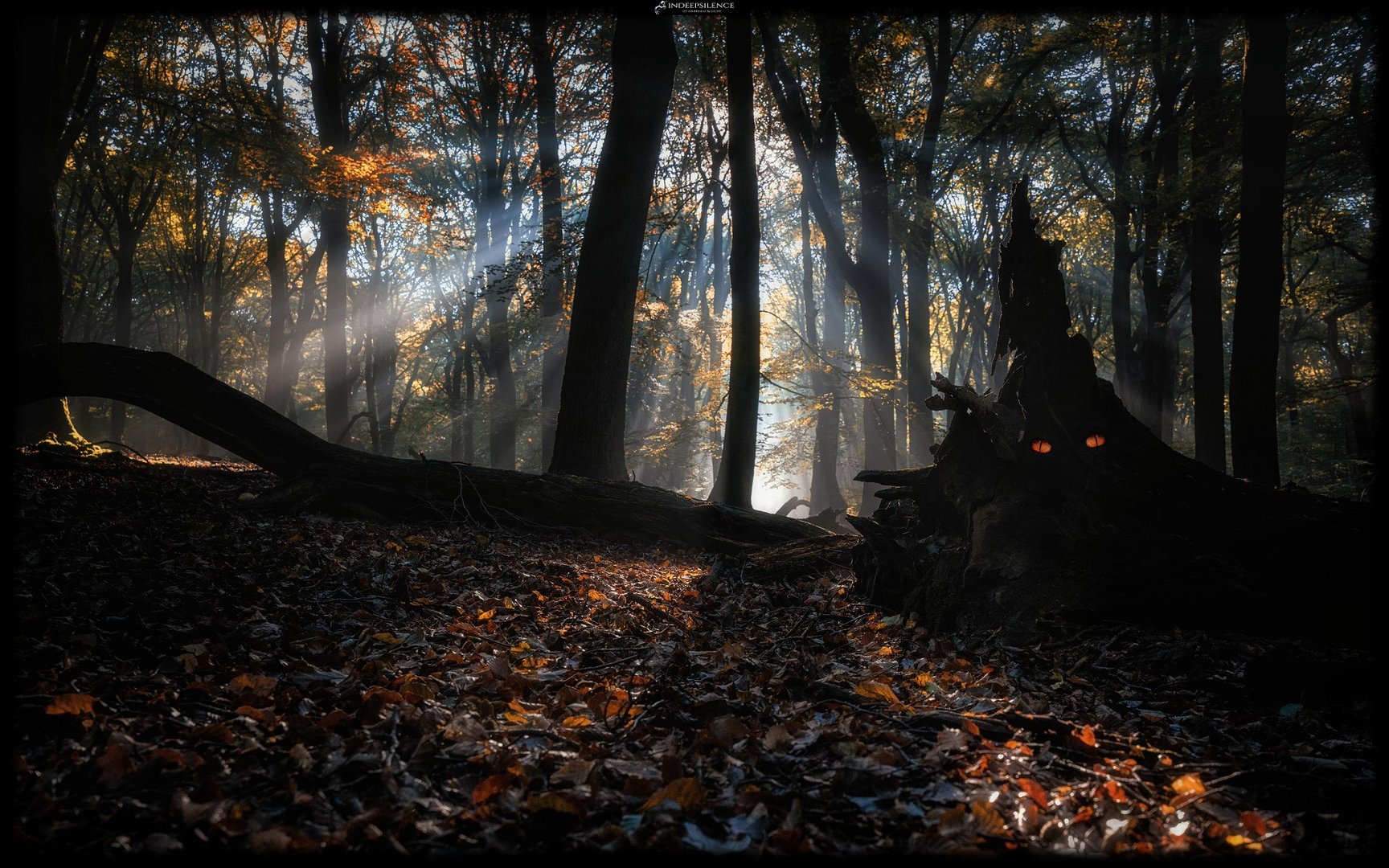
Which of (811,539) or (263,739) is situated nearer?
(263,739)

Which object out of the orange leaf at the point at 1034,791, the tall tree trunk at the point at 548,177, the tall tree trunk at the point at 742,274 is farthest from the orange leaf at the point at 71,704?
the tall tree trunk at the point at 548,177

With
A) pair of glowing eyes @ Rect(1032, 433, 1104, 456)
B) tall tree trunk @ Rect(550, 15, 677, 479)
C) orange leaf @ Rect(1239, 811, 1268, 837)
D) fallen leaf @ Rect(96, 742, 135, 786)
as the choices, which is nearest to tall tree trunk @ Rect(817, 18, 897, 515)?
tall tree trunk @ Rect(550, 15, 677, 479)

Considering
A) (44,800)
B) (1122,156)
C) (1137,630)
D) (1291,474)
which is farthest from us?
(1291,474)

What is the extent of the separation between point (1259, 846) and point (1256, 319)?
8.53 meters

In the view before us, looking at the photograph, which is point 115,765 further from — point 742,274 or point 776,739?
point 742,274

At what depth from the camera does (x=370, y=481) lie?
22.7 ft

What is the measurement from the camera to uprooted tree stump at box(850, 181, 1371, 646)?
385 cm

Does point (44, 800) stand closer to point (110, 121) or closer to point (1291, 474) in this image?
point (110, 121)

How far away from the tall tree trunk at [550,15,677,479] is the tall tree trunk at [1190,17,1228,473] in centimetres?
871

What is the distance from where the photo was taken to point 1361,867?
1.97 m

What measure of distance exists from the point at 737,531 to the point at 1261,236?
24.0 feet

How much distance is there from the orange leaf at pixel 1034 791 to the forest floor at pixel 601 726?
0.05 feet

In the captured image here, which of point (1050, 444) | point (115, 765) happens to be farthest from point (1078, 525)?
point (115, 765)

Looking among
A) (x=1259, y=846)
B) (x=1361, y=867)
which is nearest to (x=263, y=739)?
(x=1259, y=846)
